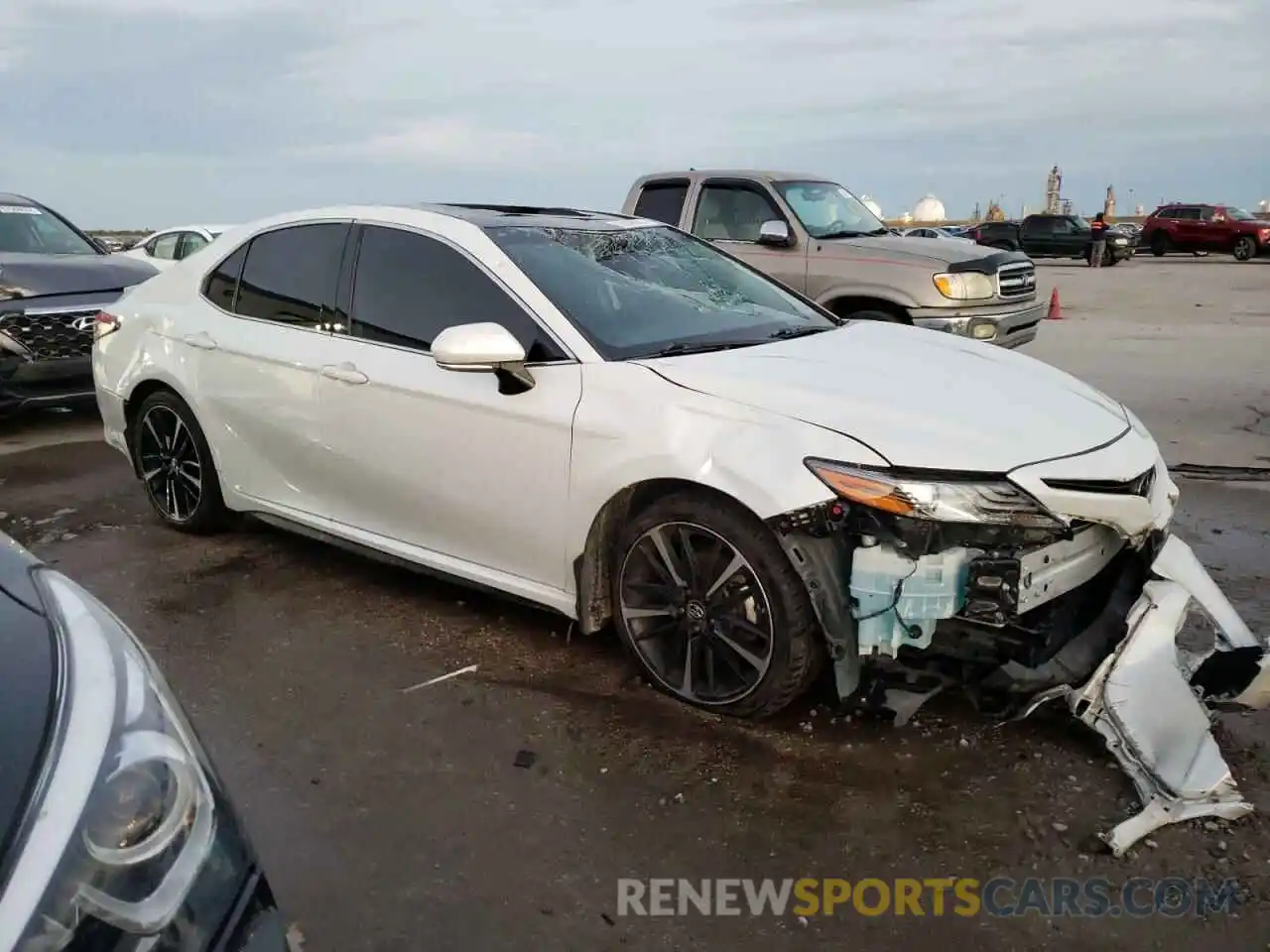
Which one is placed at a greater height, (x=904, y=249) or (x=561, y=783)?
(x=904, y=249)

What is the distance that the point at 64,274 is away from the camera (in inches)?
329

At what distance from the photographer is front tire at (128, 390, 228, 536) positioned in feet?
16.8

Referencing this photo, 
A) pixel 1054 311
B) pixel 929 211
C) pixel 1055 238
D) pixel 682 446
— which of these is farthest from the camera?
pixel 929 211

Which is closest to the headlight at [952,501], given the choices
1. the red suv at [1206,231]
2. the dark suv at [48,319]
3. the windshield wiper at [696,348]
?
the windshield wiper at [696,348]

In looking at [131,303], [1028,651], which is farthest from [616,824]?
[131,303]

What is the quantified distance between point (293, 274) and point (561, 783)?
8.88 feet

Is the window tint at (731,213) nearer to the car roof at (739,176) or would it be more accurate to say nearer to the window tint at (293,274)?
the car roof at (739,176)

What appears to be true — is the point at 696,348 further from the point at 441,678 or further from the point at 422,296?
the point at 441,678

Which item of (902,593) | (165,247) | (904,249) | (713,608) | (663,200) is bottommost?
(713,608)

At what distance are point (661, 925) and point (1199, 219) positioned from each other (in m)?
36.5

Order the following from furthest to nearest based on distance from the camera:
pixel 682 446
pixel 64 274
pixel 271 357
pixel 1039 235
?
pixel 1039 235 < pixel 64 274 < pixel 271 357 < pixel 682 446

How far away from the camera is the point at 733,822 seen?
2.97 meters

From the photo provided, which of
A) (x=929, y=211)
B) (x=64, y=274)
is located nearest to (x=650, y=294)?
(x=64, y=274)

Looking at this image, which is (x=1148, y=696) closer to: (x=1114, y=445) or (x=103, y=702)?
(x=1114, y=445)
